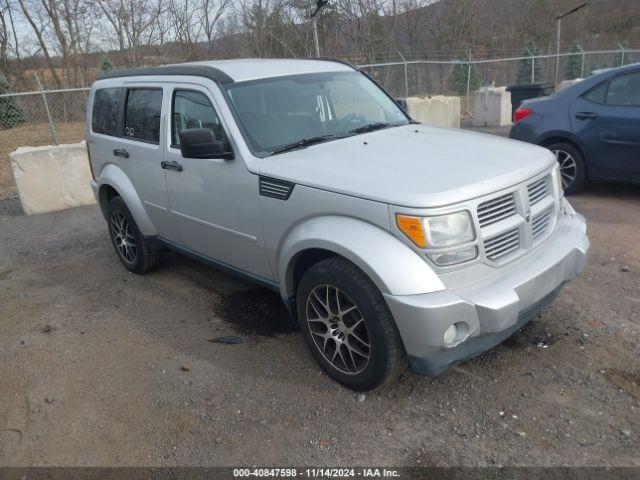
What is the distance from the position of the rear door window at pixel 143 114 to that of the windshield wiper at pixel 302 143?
142 centimetres

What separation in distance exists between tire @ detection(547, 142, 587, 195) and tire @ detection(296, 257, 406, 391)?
4560 millimetres

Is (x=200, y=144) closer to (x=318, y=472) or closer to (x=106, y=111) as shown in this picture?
(x=318, y=472)

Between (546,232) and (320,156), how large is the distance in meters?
1.49

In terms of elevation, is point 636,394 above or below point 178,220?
below

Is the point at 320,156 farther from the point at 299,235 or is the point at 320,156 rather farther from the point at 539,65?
the point at 539,65

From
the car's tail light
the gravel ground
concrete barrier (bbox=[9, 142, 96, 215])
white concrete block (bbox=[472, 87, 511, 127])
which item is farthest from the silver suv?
white concrete block (bbox=[472, 87, 511, 127])

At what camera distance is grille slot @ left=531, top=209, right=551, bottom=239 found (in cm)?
330

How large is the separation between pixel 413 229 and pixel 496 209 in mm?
549

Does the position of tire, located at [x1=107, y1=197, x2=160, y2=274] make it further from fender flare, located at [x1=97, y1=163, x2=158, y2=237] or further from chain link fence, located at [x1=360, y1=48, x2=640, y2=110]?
chain link fence, located at [x1=360, y1=48, x2=640, y2=110]

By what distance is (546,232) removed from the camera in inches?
136

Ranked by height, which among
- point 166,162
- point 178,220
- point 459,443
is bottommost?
point 459,443

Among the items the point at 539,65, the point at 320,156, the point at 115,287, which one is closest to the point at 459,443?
the point at 320,156

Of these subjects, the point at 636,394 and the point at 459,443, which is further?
the point at 636,394

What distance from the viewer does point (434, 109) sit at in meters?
12.7
